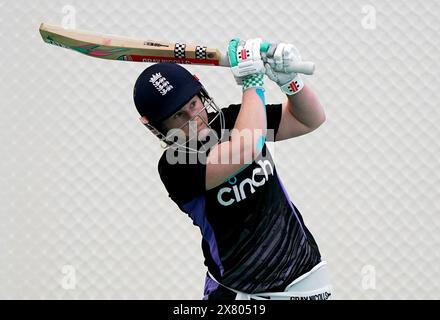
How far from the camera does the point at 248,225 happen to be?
2084mm

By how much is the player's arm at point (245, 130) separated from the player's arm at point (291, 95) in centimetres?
6

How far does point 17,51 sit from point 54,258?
3.13ft

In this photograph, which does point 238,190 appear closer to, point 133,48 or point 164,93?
point 164,93

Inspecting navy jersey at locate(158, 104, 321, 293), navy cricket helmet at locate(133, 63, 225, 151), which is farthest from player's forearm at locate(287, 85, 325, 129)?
navy cricket helmet at locate(133, 63, 225, 151)

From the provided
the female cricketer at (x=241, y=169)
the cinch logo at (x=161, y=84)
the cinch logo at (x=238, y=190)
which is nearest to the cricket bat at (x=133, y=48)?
the female cricketer at (x=241, y=169)

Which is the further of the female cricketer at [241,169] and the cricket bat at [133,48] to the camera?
the cricket bat at [133,48]

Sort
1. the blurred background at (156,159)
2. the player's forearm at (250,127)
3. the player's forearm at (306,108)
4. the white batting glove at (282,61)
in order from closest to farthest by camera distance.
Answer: the player's forearm at (250,127)
the white batting glove at (282,61)
the player's forearm at (306,108)
the blurred background at (156,159)

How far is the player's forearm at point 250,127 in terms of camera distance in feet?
6.19

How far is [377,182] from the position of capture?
335 cm

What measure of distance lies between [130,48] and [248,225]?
65cm

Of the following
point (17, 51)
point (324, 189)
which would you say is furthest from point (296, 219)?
point (17, 51)

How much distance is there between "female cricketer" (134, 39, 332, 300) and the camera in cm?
193

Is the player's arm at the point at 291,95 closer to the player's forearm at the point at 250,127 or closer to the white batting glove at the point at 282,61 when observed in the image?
the white batting glove at the point at 282,61

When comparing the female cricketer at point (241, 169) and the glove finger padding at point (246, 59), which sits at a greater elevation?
the glove finger padding at point (246, 59)
